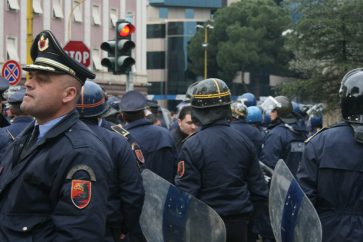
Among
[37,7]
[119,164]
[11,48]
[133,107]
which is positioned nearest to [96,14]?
[37,7]

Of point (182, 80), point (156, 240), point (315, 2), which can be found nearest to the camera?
point (156, 240)

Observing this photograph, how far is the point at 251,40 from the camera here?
69500 millimetres

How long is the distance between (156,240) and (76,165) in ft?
5.93

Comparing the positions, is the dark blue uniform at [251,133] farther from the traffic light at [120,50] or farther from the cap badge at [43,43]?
the cap badge at [43,43]

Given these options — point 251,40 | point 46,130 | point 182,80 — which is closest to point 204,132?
point 46,130

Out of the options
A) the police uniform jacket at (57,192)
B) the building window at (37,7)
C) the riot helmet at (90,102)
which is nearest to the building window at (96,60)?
the building window at (37,7)

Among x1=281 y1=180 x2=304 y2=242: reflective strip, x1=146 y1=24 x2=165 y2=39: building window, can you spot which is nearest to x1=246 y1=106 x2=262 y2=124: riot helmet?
x1=281 y1=180 x2=304 y2=242: reflective strip

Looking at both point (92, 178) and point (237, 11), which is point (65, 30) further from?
point (92, 178)

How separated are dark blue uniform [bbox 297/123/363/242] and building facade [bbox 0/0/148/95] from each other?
33026 millimetres

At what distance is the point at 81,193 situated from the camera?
338 cm

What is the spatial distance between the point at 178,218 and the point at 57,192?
67.5 inches

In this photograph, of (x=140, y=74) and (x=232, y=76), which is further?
(x=232, y=76)

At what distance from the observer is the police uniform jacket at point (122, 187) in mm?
5137

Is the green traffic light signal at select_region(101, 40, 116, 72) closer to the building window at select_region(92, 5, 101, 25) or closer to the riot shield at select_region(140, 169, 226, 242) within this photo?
the riot shield at select_region(140, 169, 226, 242)
